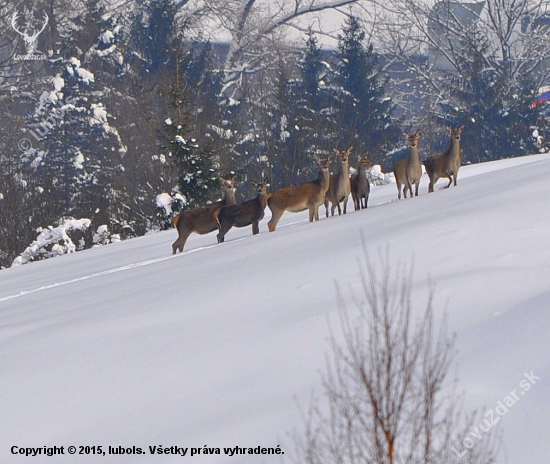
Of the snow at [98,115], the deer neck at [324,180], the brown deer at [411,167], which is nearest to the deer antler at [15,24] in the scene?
the snow at [98,115]

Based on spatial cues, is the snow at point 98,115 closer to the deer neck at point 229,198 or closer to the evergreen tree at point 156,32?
the evergreen tree at point 156,32

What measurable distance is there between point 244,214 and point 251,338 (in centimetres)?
875

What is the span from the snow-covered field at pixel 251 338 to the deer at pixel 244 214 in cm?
369

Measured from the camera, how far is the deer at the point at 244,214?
51.3ft

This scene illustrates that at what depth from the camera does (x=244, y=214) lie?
51.4 feet

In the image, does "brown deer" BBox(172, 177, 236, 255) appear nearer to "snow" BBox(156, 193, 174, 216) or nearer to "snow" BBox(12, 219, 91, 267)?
"snow" BBox(156, 193, 174, 216)

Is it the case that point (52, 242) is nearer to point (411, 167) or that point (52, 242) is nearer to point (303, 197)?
point (303, 197)

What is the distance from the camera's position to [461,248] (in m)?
8.55

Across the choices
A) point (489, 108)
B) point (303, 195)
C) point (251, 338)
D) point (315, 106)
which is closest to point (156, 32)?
point (315, 106)

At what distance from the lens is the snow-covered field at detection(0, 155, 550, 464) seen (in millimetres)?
5473

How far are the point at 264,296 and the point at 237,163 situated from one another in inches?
1135

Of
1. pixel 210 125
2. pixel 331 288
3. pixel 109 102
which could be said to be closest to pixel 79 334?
pixel 331 288

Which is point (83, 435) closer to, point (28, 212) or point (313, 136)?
point (28, 212)

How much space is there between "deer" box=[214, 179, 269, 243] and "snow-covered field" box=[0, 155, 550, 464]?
369 centimetres
